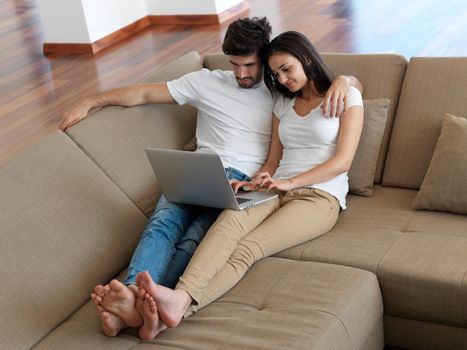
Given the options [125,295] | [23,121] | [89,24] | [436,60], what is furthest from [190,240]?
[89,24]

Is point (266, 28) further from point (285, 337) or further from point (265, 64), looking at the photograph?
point (285, 337)

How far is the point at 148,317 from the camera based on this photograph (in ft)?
7.47

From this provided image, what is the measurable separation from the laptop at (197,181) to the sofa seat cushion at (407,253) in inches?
9.9

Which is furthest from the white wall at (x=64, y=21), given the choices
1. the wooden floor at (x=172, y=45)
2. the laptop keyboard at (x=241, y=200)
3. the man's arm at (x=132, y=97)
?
the laptop keyboard at (x=241, y=200)

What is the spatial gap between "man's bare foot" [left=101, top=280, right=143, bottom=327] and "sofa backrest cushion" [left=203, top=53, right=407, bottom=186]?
1.17 metres

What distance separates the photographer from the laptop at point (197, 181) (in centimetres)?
260

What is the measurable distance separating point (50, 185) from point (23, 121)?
238 centimetres

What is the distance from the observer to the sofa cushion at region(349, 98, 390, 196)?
9.64 feet

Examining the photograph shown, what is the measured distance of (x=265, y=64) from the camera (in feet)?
9.77

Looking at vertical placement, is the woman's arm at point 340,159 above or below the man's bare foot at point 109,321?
above

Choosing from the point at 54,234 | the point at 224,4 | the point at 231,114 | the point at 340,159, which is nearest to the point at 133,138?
the point at 231,114

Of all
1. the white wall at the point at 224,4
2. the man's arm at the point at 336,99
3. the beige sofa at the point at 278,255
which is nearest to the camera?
the beige sofa at the point at 278,255

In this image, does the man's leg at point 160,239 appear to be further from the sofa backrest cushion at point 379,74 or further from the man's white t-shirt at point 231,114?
the sofa backrest cushion at point 379,74

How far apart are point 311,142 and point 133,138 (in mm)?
693
